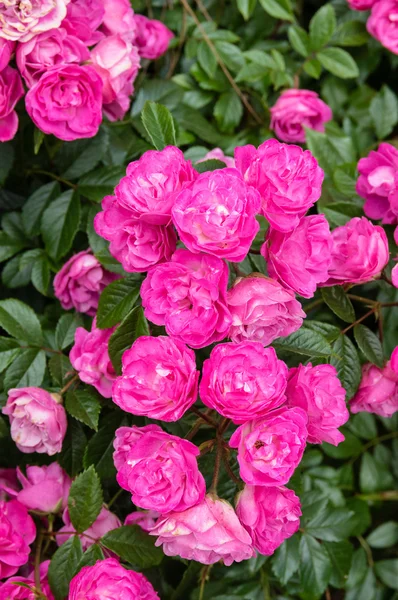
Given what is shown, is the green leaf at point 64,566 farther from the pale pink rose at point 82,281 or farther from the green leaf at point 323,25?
the green leaf at point 323,25

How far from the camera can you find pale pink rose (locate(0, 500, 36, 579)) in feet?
2.83

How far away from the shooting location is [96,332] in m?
0.92

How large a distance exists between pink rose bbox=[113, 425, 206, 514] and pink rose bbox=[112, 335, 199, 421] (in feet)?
0.12

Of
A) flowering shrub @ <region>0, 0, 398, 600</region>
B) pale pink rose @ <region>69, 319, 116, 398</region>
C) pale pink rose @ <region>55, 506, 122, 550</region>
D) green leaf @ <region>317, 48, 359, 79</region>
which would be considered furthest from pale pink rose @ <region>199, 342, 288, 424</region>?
green leaf @ <region>317, 48, 359, 79</region>

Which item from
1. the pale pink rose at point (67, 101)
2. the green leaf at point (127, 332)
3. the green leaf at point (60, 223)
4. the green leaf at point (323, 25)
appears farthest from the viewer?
the green leaf at point (323, 25)

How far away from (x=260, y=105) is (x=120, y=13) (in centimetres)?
43

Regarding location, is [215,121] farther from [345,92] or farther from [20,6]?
[20,6]

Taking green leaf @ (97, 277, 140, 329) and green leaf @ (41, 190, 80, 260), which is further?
green leaf @ (41, 190, 80, 260)

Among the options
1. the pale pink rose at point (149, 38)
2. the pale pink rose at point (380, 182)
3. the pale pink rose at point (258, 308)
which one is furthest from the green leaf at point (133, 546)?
the pale pink rose at point (149, 38)

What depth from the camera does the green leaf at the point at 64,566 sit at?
0.86 m

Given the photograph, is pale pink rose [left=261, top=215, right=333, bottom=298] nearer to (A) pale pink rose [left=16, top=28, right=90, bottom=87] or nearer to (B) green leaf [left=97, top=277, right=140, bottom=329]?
(B) green leaf [left=97, top=277, right=140, bottom=329]

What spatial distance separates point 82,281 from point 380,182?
477mm

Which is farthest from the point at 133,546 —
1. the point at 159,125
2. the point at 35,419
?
the point at 159,125

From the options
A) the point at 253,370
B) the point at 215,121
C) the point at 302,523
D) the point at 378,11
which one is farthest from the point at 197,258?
the point at 378,11
